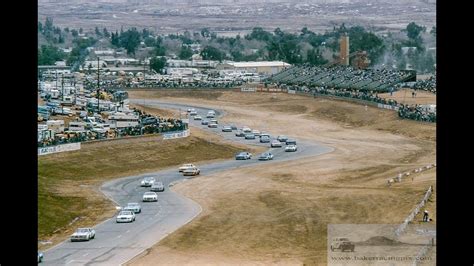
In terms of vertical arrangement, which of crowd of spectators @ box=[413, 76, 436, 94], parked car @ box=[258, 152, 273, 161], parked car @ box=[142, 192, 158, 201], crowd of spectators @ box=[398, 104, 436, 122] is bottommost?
parked car @ box=[258, 152, 273, 161]

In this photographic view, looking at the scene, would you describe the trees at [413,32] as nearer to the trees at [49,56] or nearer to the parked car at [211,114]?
the trees at [49,56]

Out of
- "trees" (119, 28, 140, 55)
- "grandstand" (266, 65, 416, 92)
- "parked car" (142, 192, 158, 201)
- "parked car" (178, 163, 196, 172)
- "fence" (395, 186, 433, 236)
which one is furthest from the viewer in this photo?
"trees" (119, 28, 140, 55)

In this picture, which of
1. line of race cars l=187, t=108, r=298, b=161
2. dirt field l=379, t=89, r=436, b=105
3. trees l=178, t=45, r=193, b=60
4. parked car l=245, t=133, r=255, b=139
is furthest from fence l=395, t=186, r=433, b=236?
trees l=178, t=45, r=193, b=60

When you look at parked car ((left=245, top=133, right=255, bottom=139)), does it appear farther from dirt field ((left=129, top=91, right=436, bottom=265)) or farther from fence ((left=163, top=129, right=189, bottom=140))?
fence ((left=163, top=129, right=189, bottom=140))

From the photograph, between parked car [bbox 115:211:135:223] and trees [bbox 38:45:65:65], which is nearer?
parked car [bbox 115:211:135:223]

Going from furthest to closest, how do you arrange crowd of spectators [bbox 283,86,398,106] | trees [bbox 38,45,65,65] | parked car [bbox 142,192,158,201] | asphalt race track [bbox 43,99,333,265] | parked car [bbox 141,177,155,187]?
trees [bbox 38,45,65,65] < crowd of spectators [bbox 283,86,398,106] < parked car [bbox 141,177,155,187] < parked car [bbox 142,192,158,201] < asphalt race track [bbox 43,99,333,265]

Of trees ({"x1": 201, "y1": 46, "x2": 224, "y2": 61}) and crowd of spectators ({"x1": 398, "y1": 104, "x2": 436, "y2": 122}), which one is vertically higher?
trees ({"x1": 201, "y1": 46, "x2": 224, "y2": 61})
